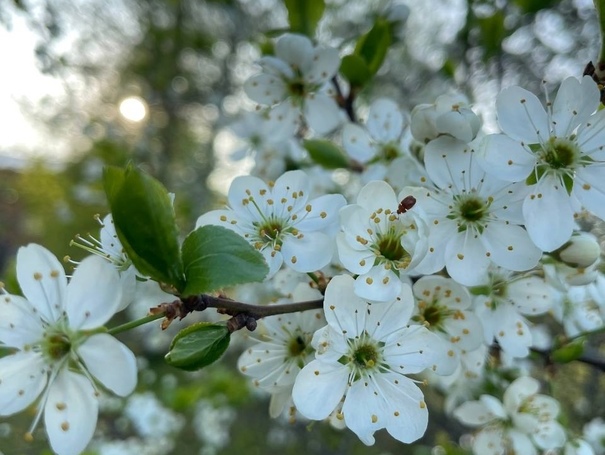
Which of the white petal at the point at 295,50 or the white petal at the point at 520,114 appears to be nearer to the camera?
the white petal at the point at 520,114

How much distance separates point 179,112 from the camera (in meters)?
4.80

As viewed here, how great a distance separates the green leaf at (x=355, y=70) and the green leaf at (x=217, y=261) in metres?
0.65

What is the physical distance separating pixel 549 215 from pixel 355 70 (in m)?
0.60

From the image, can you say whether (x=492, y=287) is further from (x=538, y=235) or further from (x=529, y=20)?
(x=529, y=20)

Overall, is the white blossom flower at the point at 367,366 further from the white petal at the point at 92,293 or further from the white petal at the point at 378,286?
A: the white petal at the point at 92,293

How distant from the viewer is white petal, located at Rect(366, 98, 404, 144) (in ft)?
3.78

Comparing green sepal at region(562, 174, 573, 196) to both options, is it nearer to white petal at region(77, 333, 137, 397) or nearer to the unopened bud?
the unopened bud

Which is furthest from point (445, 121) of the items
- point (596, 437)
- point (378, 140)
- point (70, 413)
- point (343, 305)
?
point (596, 437)

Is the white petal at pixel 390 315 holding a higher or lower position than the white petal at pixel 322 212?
lower

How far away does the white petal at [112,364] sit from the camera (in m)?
0.60

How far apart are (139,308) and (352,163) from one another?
284 centimetres

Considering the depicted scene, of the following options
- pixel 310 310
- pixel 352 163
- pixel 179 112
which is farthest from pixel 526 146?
pixel 179 112

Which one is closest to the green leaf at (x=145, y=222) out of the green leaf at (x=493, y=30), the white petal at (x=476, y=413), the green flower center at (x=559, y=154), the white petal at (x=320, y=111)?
the green flower center at (x=559, y=154)

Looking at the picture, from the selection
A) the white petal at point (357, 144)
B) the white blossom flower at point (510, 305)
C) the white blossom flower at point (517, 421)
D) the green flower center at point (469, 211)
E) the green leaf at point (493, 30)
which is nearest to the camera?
the green flower center at point (469, 211)
